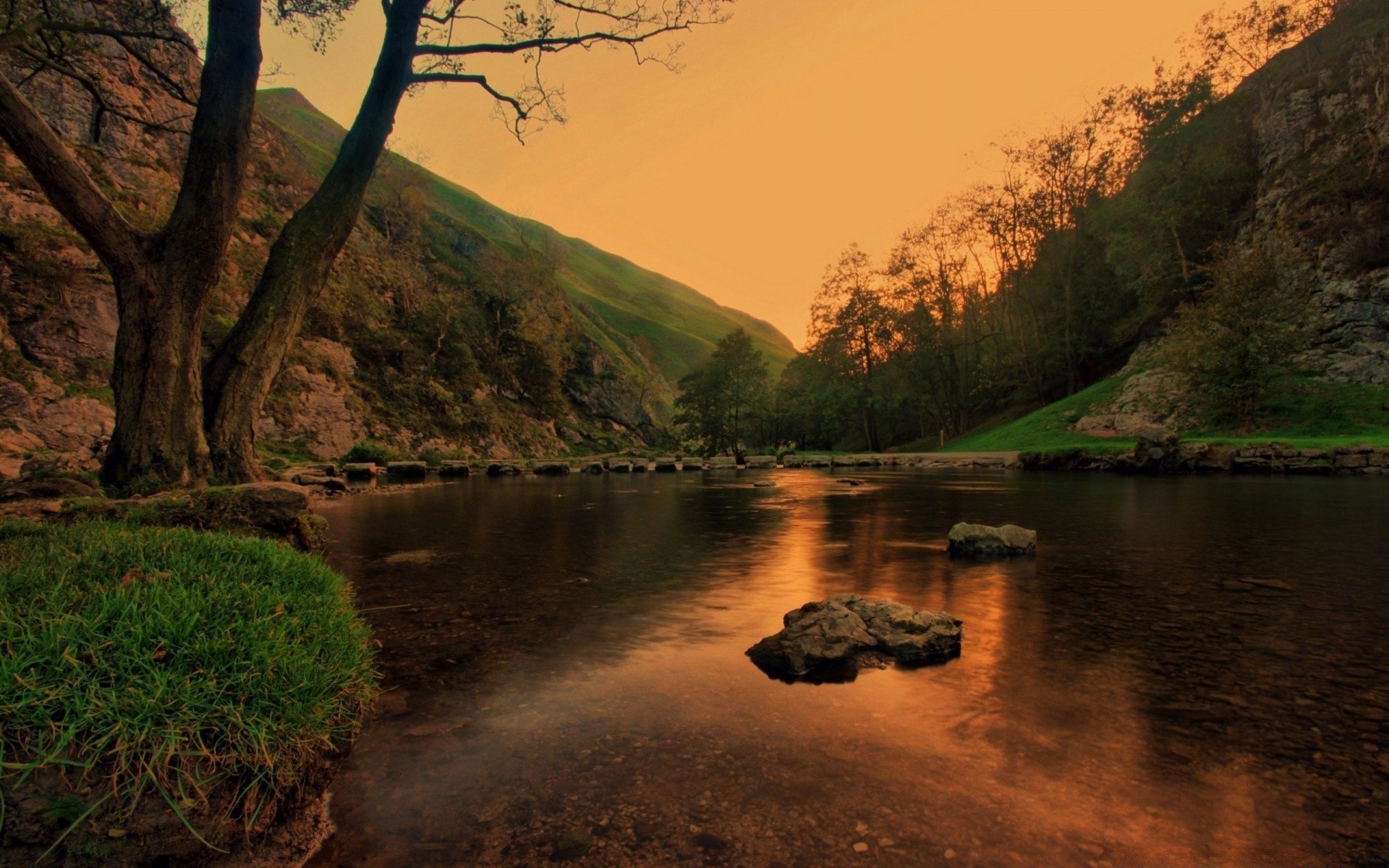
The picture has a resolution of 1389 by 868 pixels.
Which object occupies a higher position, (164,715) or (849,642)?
(164,715)

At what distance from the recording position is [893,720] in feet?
15.4

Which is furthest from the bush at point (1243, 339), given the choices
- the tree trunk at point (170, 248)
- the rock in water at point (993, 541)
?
the tree trunk at point (170, 248)

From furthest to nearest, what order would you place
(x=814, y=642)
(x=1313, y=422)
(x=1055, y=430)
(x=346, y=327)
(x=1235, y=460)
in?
(x=346, y=327) → (x=1055, y=430) → (x=1313, y=422) → (x=1235, y=460) → (x=814, y=642)

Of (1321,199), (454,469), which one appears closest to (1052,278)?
(1321,199)

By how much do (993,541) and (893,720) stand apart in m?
7.76

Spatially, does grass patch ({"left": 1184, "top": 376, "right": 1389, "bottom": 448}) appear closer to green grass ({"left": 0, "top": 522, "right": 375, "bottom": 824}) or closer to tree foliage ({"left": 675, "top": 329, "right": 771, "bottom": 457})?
green grass ({"left": 0, "top": 522, "right": 375, "bottom": 824})

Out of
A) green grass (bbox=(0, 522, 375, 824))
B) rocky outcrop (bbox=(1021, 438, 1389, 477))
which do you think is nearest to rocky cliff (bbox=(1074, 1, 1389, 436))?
rocky outcrop (bbox=(1021, 438, 1389, 477))

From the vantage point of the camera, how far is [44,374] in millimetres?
26188

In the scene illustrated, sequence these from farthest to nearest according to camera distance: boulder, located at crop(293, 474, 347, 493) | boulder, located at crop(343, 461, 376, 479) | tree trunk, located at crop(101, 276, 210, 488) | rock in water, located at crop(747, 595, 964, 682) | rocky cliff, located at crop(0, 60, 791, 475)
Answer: boulder, located at crop(343, 461, 376, 479)
rocky cliff, located at crop(0, 60, 791, 475)
boulder, located at crop(293, 474, 347, 493)
tree trunk, located at crop(101, 276, 210, 488)
rock in water, located at crop(747, 595, 964, 682)

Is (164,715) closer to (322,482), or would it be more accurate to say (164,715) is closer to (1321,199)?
(322,482)

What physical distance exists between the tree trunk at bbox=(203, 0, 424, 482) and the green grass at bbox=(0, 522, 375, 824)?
319 inches

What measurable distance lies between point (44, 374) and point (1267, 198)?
75862 mm

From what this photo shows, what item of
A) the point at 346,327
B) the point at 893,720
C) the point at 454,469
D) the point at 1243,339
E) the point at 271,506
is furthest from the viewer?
the point at 346,327

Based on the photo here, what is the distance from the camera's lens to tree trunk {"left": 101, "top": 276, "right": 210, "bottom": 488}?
434 inches
